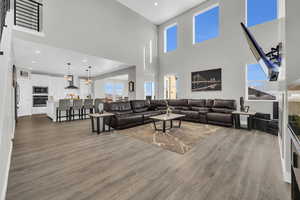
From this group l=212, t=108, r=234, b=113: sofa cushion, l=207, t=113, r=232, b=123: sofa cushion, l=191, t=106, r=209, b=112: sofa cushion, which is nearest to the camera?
l=207, t=113, r=232, b=123: sofa cushion

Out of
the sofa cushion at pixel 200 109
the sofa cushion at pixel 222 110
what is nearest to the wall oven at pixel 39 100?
the sofa cushion at pixel 200 109

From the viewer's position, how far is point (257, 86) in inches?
191

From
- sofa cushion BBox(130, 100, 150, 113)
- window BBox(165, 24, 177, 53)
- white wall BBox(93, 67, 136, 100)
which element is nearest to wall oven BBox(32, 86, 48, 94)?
white wall BBox(93, 67, 136, 100)

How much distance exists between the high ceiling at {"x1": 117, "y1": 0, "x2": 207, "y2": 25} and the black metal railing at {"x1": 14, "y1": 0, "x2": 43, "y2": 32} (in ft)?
12.1

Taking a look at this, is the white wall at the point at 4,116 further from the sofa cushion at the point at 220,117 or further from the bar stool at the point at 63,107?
the sofa cushion at the point at 220,117

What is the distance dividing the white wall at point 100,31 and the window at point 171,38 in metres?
0.95

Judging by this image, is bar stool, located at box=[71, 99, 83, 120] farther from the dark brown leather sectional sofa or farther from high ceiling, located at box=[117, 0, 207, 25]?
high ceiling, located at box=[117, 0, 207, 25]

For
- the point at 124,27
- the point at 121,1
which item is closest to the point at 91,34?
the point at 124,27

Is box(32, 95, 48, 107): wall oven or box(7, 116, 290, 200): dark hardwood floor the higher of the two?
box(32, 95, 48, 107): wall oven

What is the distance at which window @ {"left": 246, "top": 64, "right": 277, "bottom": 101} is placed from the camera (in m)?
4.63

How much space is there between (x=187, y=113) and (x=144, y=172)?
13.2 ft

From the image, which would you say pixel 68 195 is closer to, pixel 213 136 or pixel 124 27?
pixel 213 136

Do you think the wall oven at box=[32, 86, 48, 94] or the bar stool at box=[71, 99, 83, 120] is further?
the wall oven at box=[32, 86, 48, 94]

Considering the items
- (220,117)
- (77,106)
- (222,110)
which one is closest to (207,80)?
(222,110)
